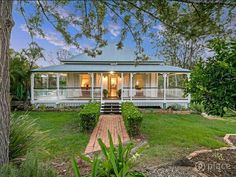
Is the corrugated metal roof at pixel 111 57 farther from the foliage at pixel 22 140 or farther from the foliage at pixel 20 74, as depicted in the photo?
the foliage at pixel 22 140

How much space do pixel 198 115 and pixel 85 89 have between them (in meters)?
9.90

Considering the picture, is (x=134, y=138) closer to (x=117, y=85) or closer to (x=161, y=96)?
(x=161, y=96)

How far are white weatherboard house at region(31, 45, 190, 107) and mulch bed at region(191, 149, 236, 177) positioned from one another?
13177 mm

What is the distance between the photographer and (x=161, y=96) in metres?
22.5

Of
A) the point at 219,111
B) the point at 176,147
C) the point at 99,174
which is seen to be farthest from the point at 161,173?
the point at 176,147

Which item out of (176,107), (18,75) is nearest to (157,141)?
(176,107)

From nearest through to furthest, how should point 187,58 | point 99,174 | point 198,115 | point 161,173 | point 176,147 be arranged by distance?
point 99,174 < point 161,173 < point 176,147 < point 198,115 < point 187,58

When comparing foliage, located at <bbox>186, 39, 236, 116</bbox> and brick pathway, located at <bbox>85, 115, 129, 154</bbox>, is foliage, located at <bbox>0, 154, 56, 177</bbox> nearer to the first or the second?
foliage, located at <bbox>186, 39, 236, 116</bbox>

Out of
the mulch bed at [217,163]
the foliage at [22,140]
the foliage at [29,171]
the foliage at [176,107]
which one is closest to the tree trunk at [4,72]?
the foliage at [29,171]

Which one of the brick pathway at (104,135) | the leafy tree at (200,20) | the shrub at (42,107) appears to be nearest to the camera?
the leafy tree at (200,20)

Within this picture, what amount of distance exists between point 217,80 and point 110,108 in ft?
50.0

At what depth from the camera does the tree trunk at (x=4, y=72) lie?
402cm

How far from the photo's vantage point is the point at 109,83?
25484mm

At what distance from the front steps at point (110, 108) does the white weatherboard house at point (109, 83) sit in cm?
53
